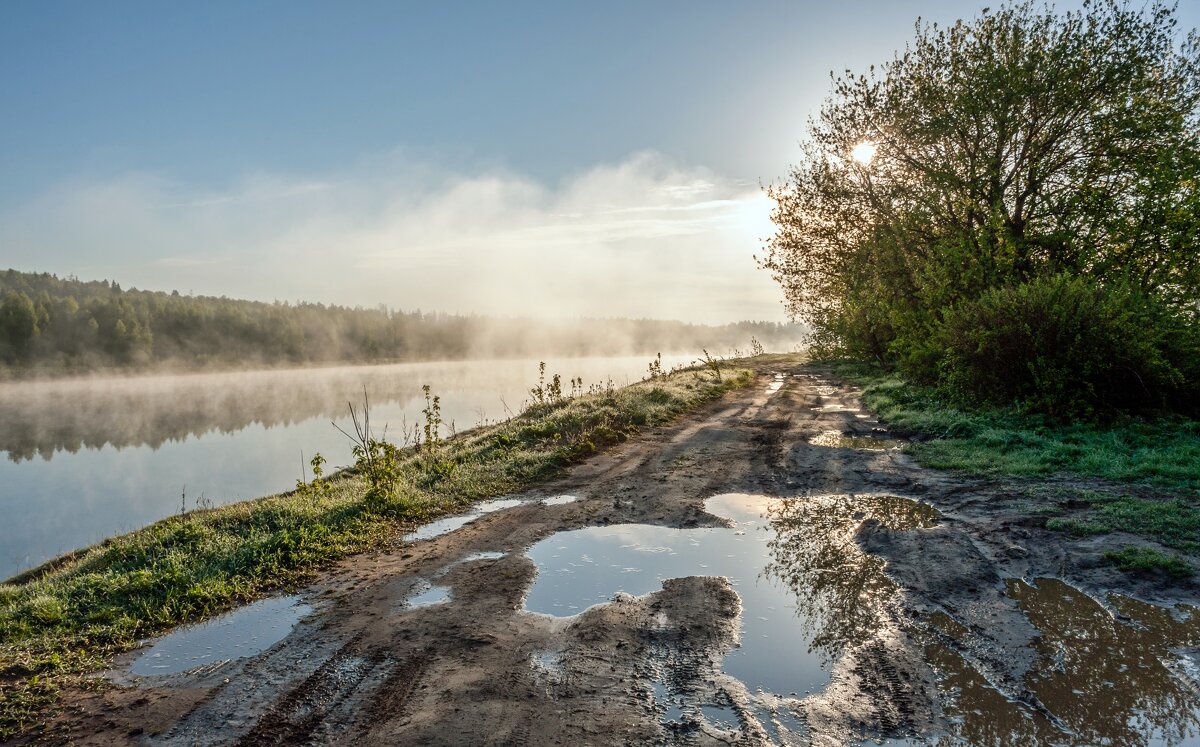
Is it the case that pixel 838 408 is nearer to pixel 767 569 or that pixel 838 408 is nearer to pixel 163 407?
pixel 767 569

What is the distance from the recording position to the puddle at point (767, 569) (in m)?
4.12

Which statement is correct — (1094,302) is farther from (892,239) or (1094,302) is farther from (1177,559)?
(892,239)

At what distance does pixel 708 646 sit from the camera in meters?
4.21

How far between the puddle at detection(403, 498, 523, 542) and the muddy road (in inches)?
4.9

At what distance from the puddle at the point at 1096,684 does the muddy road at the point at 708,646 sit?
15mm

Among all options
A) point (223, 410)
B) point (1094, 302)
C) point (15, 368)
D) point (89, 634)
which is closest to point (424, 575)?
point (89, 634)

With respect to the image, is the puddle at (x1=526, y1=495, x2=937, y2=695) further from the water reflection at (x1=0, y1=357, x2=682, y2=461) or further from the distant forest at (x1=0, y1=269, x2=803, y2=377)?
the distant forest at (x1=0, y1=269, x2=803, y2=377)

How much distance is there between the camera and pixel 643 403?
16203mm

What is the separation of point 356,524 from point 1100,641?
23.5 ft

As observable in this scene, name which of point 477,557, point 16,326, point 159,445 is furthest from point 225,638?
point 16,326

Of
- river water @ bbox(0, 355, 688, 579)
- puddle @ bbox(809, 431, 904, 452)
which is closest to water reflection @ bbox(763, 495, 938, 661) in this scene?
puddle @ bbox(809, 431, 904, 452)

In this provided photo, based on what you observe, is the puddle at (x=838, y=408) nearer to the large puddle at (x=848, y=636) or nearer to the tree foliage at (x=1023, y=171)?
the tree foliage at (x=1023, y=171)

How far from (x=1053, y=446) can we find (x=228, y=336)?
94431 mm

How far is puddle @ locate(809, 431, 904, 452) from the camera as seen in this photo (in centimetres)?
1078
